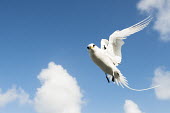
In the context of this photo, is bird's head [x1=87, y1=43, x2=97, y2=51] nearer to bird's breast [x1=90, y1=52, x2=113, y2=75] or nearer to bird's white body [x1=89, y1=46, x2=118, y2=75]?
bird's white body [x1=89, y1=46, x2=118, y2=75]

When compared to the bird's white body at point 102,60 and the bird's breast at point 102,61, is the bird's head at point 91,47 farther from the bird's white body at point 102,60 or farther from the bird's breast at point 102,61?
the bird's breast at point 102,61

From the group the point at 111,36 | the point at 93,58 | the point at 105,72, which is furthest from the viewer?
the point at 111,36

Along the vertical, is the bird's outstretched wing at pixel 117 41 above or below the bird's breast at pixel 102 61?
above

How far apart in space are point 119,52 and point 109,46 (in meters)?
0.61

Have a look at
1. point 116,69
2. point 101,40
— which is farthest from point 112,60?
point 101,40

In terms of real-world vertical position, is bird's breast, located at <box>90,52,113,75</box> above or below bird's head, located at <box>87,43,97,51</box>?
below

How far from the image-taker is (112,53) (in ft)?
45.0

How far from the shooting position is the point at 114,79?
13.4 m

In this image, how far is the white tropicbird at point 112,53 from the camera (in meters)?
11.6

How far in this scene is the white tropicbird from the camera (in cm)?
1158

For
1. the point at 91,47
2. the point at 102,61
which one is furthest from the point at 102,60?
the point at 91,47

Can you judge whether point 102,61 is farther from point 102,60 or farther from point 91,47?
point 91,47

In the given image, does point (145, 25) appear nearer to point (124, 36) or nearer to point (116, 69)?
point (124, 36)

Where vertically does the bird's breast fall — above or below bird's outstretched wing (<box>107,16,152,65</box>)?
below
